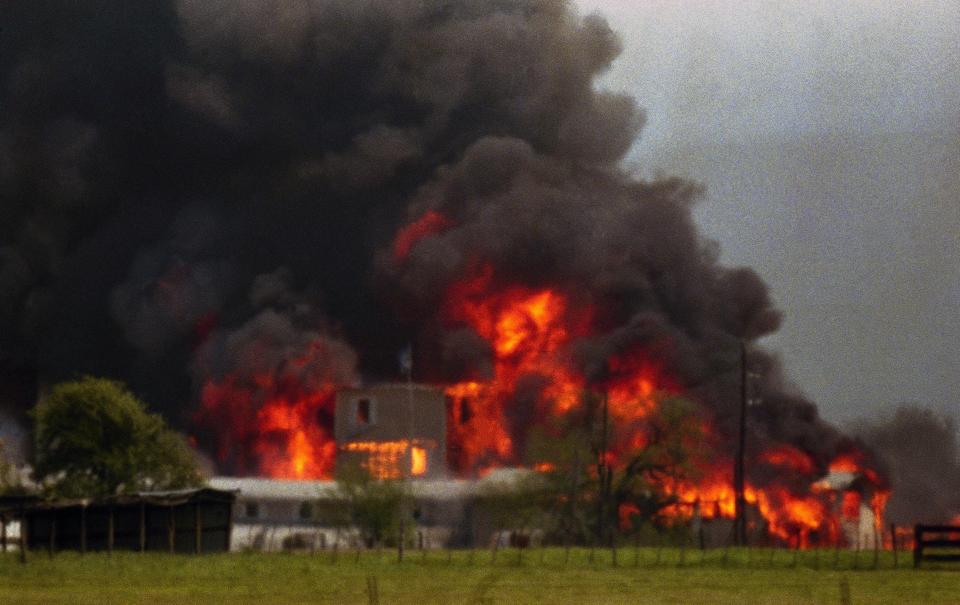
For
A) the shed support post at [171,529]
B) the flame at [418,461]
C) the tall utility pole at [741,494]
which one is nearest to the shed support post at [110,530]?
the shed support post at [171,529]

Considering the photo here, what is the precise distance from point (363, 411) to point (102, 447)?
25032 millimetres

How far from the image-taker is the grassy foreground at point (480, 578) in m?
42.8

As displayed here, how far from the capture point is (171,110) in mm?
124188

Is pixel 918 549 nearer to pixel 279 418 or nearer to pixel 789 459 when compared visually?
pixel 789 459

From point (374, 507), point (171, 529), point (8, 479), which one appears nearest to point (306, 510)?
point (374, 507)

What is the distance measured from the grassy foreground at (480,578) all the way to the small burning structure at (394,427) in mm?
32731

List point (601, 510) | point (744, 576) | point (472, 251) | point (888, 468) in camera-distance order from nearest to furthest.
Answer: point (744, 576), point (601, 510), point (888, 468), point (472, 251)

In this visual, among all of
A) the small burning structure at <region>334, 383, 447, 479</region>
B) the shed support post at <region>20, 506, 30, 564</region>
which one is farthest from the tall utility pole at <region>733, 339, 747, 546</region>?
the shed support post at <region>20, 506, 30, 564</region>

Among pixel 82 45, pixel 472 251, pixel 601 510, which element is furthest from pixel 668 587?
pixel 82 45

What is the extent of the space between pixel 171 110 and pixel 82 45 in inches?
450

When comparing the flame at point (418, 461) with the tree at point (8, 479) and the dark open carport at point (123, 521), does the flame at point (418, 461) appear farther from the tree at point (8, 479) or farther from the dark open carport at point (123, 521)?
the dark open carport at point (123, 521)

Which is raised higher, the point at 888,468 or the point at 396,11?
the point at 396,11

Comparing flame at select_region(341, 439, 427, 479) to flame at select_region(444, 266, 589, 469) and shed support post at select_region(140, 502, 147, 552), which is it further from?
shed support post at select_region(140, 502, 147, 552)

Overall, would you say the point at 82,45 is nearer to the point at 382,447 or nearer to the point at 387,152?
the point at 387,152
